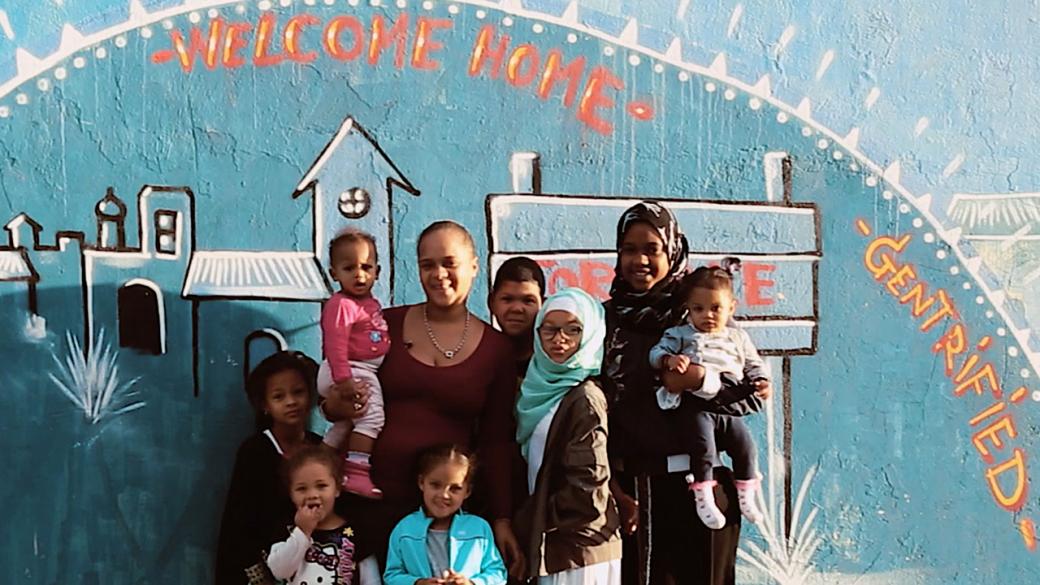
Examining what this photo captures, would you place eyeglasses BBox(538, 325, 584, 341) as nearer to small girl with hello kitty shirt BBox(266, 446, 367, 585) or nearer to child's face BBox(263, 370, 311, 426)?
small girl with hello kitty shirt BBox(266, 446, 367, 585)

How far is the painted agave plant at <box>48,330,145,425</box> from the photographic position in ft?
14.8

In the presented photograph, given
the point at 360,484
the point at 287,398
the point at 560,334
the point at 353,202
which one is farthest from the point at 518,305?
the point at 353,202

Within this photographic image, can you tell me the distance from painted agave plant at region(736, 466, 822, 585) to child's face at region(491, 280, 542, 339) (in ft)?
4.60

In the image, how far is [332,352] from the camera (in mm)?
3930

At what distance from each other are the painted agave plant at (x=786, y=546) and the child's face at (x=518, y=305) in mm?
1403

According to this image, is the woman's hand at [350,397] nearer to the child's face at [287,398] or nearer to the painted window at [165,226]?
the child's face at [287,398]

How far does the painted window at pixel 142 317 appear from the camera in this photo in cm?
454

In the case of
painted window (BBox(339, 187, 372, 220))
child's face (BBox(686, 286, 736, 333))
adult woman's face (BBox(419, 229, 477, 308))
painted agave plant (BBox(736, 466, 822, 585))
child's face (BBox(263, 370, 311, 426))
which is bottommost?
painted agave plant (BBox(736, 466, 822, 585))

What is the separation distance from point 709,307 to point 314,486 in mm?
1297

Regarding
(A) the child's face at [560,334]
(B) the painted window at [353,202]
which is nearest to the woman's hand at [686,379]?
(A) the child's face at [560,334]

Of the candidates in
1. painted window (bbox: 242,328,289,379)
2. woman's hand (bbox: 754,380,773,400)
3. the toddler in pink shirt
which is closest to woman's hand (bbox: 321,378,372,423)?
the toddler in pink shirt

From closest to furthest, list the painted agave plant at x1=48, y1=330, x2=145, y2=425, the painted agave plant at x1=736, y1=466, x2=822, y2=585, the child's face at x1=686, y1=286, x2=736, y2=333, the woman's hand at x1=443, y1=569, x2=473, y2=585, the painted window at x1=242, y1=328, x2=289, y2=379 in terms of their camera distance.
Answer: the woman's hand at x1=443, y1=569, x2=473, y2=585, the child's face at x1=686, y1=286, x2=736, y2=333, the painted agave plant at x1=48, y1=330, x2=145, y2=425, the painted window at x1=242, y1=328, x2=289, y2=379, the painted agave plant at x1=736, y1=466, x2=822, y2=585

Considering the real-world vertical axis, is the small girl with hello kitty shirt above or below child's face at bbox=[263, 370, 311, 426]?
below

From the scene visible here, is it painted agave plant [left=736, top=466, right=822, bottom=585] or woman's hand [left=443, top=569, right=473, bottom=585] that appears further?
painted agave plant [left=736, top=466, right=822, bottom=585]
